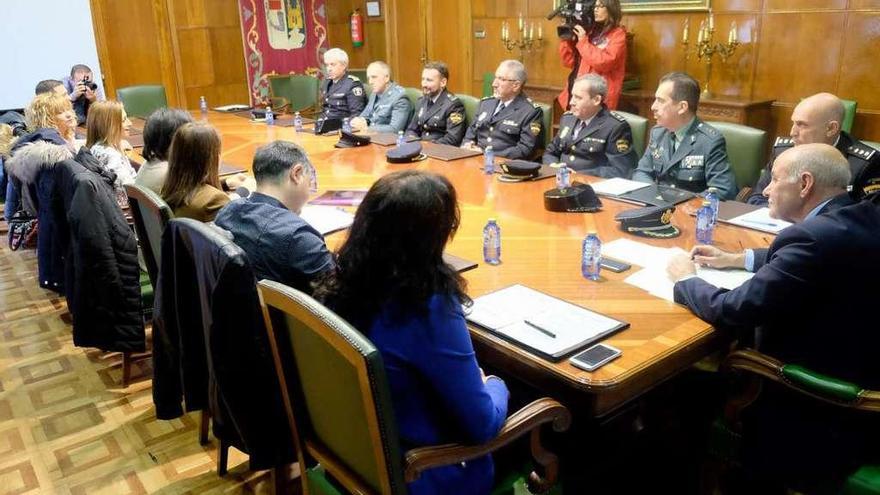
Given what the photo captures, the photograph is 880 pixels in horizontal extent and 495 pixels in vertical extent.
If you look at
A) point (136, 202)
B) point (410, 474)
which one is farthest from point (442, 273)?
point (136, 202)

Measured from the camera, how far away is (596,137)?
3785 millimetres

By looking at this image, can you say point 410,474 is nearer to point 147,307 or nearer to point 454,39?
point 147,307

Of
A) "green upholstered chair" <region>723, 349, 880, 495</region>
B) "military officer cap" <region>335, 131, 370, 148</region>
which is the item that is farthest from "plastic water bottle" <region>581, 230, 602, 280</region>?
"military officer cap" <region>335, 131, 370, 148</region>

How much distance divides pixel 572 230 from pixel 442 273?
127cm

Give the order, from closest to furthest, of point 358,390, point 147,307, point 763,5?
point 358,390 → point 147,307 → point 763,5

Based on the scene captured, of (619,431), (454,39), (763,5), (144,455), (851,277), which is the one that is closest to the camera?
(851,277)

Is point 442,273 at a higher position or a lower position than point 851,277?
higher

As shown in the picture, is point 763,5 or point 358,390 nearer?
point 358,390

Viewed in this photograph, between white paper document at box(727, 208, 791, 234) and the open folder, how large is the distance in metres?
1.00

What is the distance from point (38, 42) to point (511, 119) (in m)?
4.82

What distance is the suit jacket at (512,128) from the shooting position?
4.34 m

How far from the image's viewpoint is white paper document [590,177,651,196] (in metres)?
2.99

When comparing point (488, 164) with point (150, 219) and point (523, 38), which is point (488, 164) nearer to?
point (150, 219)

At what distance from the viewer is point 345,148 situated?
14.0 ft
